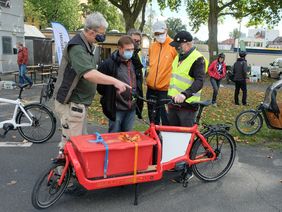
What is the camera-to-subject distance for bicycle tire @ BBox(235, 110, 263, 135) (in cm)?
688

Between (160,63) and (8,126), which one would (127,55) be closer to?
(160,63)

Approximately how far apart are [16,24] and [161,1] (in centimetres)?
1254

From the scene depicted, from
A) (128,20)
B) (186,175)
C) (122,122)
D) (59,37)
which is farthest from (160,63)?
(128,20)

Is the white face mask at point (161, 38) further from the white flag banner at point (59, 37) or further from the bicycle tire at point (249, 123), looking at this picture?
the white flag banner at point (59, 37)

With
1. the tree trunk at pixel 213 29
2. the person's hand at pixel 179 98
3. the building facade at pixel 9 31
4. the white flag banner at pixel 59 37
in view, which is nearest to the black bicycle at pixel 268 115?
the person's hand at pixel 179 98

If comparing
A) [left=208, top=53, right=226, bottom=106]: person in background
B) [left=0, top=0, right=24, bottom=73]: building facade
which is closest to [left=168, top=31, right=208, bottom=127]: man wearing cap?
[left=208, top=53, right=226, bottom=106]: person in background

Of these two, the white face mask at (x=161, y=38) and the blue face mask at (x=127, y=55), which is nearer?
the blue face mask at (x=127, y=55)

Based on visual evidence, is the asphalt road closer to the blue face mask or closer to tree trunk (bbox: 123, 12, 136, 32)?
the blue face mask

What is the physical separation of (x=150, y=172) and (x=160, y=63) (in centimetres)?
175

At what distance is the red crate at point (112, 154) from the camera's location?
3264 mm

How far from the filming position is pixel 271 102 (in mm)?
6074

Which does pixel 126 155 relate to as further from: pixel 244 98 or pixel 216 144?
pixel 244 98

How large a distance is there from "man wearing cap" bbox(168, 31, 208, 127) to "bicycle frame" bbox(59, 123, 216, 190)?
31cm

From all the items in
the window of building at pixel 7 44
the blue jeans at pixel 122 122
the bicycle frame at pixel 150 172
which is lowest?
the bicycle frame at pixel 150 172
